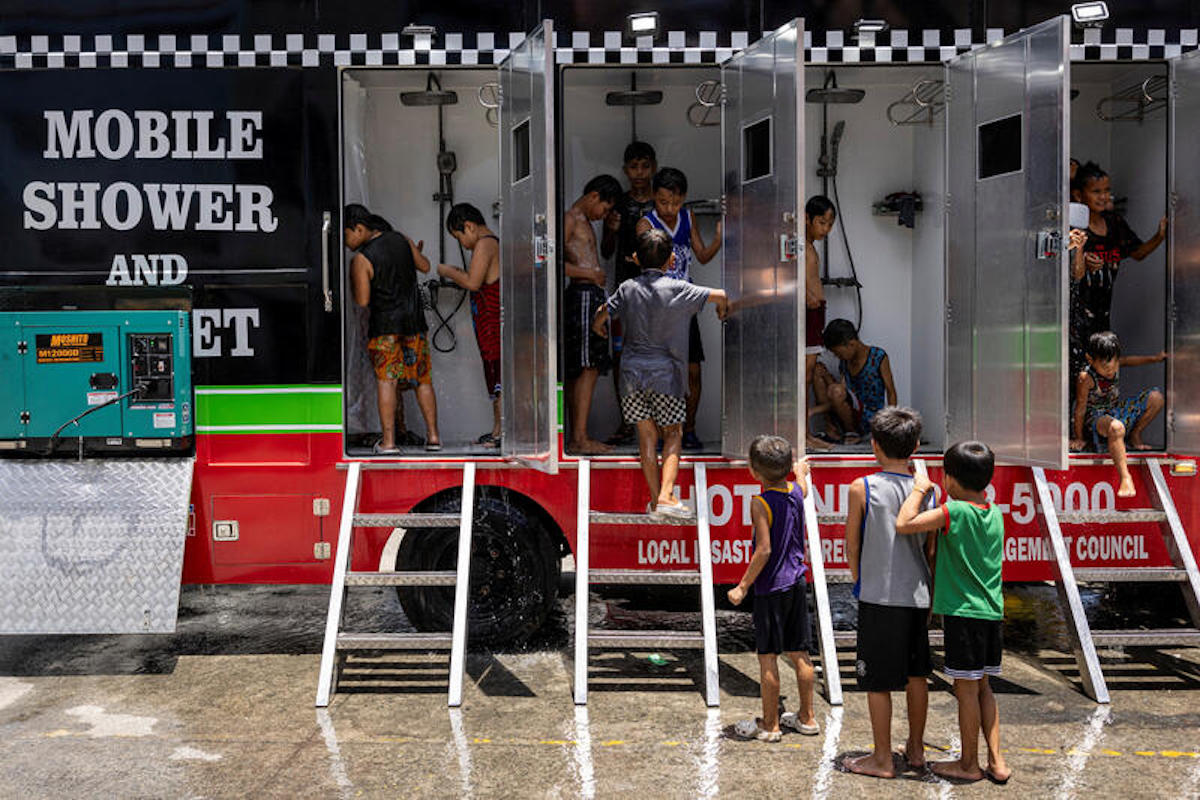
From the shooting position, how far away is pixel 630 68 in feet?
19.6

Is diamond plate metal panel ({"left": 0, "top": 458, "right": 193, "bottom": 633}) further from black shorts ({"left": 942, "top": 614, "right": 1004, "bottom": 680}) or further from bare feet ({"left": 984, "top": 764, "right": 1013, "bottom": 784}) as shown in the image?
bare feet ({"left": 984, "top": 764, "right": 1013, "bottom": 784})

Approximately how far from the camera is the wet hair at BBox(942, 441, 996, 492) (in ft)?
13.9

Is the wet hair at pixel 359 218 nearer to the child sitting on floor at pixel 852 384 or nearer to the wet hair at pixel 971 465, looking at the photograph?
the child sitting on floor at pixel 852 384

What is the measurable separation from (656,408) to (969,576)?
200cm

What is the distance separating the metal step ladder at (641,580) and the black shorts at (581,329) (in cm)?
80

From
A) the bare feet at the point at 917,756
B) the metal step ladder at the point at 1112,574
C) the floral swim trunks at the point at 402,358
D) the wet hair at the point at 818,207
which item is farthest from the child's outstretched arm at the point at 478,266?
the bare feet at the point at 917,756

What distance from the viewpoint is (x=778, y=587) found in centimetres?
473

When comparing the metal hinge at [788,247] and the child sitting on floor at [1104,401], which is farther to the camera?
the child sitting on floor at [1104,401]

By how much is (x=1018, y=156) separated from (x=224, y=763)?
448 cm

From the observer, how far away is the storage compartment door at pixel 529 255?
5449mm

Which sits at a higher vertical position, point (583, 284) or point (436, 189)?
point (436, 189)

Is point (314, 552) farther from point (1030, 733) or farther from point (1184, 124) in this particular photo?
point (1184, 124)

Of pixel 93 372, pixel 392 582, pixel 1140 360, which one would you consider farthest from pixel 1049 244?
pixel 93 372

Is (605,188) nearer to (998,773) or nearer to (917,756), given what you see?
(917,756)
